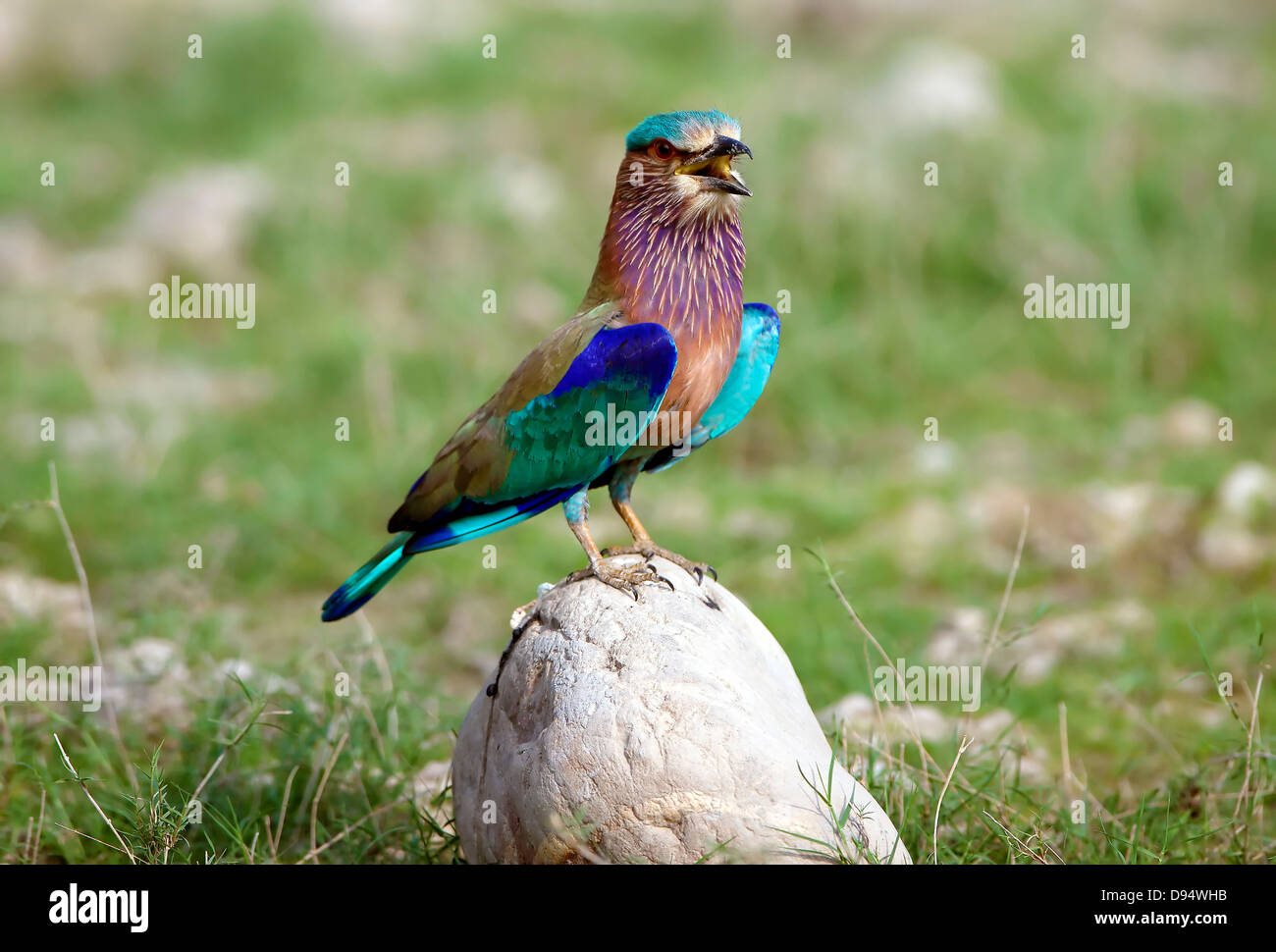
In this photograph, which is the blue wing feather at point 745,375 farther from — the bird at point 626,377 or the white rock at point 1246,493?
the white rock at point 1246,493

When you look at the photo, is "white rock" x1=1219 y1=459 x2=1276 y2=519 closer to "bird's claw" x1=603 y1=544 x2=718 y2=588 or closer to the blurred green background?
the blurred green background

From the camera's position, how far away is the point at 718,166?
4164 millimetres

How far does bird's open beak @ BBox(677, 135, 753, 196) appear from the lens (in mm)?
4086

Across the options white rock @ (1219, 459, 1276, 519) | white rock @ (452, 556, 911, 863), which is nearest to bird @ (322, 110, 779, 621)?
white rock @ (452, 556, 911, 863)

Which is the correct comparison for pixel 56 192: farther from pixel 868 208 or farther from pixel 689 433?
pixel 689 433

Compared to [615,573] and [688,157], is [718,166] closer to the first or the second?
[688,157]

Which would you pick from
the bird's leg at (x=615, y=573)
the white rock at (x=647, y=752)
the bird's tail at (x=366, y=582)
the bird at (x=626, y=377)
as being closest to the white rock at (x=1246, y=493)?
the bird at (x=626, y=377)

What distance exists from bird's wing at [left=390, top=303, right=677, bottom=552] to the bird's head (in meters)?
0.40

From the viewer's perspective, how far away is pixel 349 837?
4.35 metres

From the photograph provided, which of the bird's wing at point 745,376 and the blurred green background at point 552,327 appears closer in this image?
the bird's wing at point 745,376

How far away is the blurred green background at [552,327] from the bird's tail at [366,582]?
36cm

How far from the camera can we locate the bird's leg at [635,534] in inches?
165

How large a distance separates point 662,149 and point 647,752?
1761mm

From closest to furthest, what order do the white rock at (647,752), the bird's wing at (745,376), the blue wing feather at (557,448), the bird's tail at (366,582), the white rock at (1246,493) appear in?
the white rock at (647,752), the blue wing feather at (557,448), the bird's tail at (366,582), the bird's wing at (745,376), the white rock at (1246,493)
